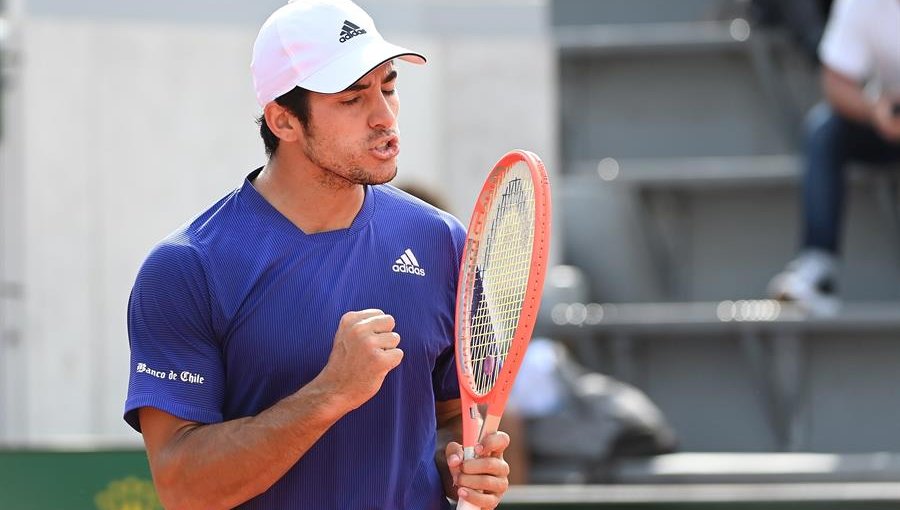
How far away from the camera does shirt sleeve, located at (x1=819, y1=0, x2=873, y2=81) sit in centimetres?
620

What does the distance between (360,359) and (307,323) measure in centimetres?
20

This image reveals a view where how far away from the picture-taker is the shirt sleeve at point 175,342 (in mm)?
2555

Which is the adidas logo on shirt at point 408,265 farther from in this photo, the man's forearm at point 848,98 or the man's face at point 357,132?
the man's forearm at point 848,98

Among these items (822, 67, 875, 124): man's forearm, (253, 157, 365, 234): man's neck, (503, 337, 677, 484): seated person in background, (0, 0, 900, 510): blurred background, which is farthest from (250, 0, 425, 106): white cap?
(822, 67, 875, 124): man's forearm

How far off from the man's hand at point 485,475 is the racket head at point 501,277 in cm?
6

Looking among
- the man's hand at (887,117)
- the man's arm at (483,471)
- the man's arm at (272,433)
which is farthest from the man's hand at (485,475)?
the man's hand at (887,117)

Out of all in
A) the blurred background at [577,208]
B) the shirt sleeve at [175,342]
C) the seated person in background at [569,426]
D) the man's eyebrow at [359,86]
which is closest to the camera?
the shirt sleeve at [175,342]

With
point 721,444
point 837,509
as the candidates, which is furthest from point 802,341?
point 837,509

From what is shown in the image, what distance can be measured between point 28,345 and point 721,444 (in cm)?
292

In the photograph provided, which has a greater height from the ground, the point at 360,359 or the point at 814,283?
the point at 360,359

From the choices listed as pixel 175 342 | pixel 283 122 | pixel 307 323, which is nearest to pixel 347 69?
pixel 283 122

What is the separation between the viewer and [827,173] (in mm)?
6262

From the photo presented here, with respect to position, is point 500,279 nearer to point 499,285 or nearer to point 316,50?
point 499,285

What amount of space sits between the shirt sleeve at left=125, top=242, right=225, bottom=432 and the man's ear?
290 mm
